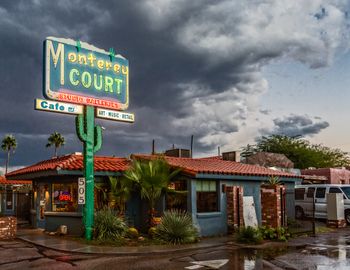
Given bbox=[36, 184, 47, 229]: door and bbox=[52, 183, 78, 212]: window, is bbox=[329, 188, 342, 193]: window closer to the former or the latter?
bbox=[52, 183, 78, 212]: window

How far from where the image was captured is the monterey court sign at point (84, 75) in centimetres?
1597

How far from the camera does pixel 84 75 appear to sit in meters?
17.0

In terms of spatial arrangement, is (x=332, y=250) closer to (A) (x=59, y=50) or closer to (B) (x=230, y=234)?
(B) (x=230, y=234)

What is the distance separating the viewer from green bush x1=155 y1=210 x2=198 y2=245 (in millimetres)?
15311

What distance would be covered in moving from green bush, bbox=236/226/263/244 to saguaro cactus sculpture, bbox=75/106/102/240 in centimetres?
564

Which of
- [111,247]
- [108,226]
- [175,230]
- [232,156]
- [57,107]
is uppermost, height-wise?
[57,107]

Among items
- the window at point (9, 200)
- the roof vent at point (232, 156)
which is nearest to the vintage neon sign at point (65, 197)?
the window at point (9, 200)

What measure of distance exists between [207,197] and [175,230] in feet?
10.9

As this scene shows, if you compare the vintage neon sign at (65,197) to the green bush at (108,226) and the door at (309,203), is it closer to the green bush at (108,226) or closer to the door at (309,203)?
the green bush at (108,226)

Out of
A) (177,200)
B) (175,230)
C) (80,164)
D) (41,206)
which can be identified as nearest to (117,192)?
(80,164)

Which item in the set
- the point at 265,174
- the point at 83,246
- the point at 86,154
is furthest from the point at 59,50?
the point at 265,174

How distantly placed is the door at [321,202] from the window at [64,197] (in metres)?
13.7

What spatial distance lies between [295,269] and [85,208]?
8277 millimetres

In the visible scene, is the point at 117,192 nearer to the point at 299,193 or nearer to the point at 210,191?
the point at 210,191
